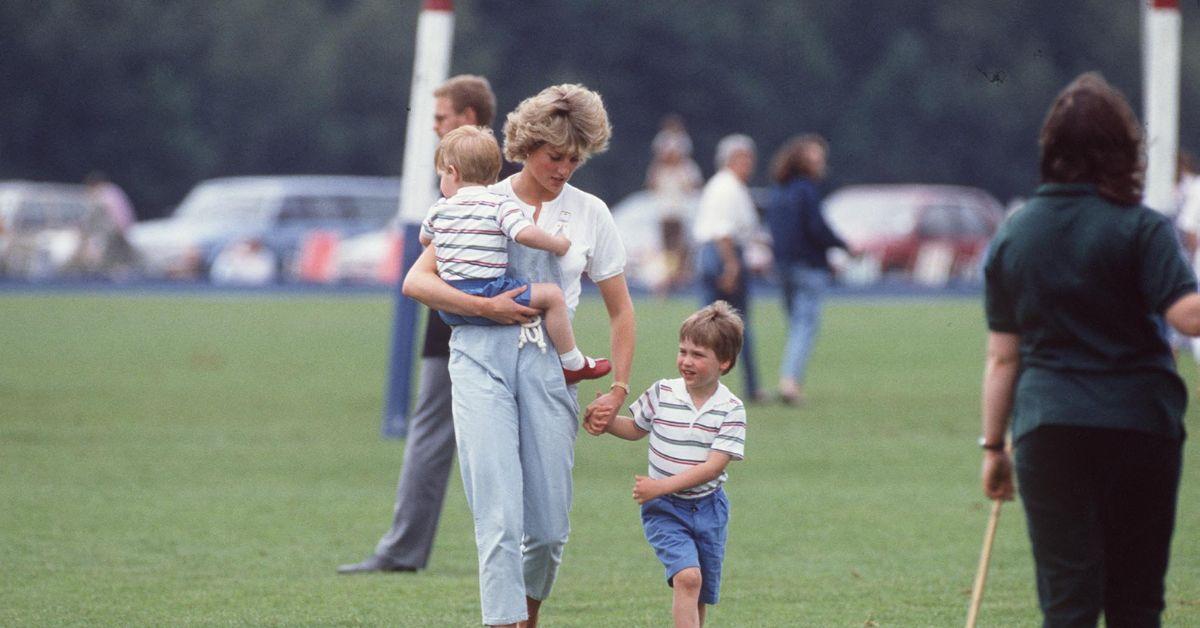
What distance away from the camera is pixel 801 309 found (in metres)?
15.5

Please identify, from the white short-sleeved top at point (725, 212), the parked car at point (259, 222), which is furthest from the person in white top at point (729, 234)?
the parked car at point (259, 222)

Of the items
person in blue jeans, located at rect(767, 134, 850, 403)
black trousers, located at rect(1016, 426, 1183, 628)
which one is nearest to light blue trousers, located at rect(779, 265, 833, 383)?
person in blue jeans, located at rect(767, 134, 850, 403)

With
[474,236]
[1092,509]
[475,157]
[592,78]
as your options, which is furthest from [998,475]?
[592,78]

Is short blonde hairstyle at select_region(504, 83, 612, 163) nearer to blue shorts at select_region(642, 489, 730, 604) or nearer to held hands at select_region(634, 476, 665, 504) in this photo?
held hands at select_region(634, 476, 665, 504)

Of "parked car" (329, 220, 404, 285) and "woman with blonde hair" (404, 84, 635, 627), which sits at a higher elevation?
"woman with blonde hair" (404, 84, 635, 627)

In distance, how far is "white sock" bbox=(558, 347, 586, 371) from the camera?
5762 millimetres

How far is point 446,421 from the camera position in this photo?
762 centimetres

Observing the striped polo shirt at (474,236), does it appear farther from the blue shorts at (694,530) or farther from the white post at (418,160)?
the white post at (418,160)

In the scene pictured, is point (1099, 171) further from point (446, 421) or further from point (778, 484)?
point (778, 484)

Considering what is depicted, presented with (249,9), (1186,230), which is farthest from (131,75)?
(1186,230)

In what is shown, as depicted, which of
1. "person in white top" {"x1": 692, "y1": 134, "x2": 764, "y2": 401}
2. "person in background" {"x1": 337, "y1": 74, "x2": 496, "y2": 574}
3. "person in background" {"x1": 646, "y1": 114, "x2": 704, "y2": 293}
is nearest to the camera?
"person in background" {"x1": 337, "y1": 74, "x2": 496, "y2": 574}

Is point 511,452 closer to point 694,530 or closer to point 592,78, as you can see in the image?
point 694,530

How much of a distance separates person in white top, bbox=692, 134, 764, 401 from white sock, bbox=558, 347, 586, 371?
9.03 m

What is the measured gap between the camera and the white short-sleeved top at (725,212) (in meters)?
15.1
